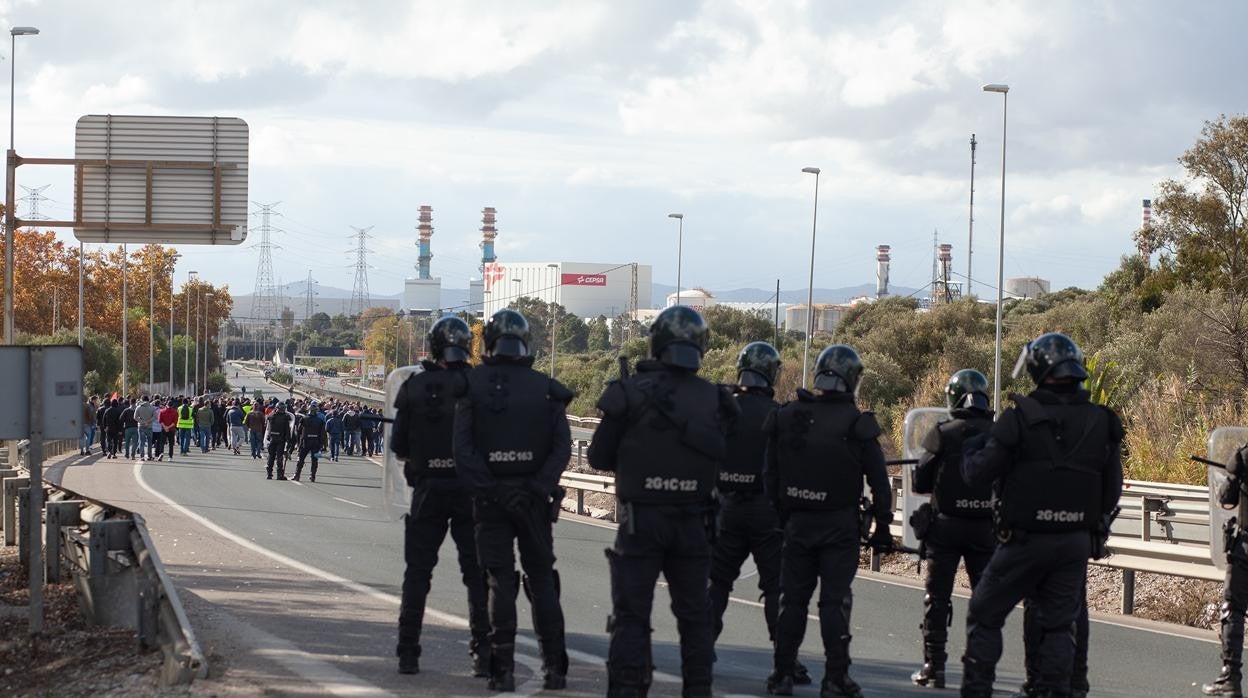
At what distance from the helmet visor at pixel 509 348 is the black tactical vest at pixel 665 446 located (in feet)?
3.27

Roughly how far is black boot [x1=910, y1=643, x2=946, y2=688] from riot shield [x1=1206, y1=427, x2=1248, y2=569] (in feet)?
7.66

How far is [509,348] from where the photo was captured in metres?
8.02

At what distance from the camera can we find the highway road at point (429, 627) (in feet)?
28.5

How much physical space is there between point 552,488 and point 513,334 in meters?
0.91

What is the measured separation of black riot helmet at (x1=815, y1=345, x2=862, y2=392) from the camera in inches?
324

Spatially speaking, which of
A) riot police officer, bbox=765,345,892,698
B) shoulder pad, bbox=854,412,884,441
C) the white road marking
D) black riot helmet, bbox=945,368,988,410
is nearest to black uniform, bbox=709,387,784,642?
riot police officer, bbox=765,345,892,698

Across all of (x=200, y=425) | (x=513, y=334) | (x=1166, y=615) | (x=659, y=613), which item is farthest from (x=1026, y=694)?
(x=200, y=425)

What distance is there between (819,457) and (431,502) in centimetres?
235

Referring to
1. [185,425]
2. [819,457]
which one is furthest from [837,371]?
[185,425]

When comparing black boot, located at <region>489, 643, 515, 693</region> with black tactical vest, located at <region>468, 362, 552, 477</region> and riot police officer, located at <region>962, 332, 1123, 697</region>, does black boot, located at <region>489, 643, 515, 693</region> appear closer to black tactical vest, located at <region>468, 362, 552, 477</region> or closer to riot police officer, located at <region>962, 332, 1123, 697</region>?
black tactical vest, located at <region>468, 362, 552, 477</region>

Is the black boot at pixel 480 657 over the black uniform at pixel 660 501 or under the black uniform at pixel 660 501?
under

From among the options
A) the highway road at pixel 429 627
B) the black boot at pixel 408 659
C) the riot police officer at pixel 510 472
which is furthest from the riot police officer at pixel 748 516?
the black boot at pixel 408 659

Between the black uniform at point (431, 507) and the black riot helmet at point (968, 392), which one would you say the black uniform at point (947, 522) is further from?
the black uniform at point (431, 507)

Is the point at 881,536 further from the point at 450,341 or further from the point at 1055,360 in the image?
the point at 450,341
